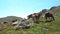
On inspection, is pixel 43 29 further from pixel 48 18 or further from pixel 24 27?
pixel 48 18

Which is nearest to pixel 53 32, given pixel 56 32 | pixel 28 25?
pixel 56 32

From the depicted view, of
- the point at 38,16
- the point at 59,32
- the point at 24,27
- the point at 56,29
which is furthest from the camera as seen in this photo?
the point at 38,16

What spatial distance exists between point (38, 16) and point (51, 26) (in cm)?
779

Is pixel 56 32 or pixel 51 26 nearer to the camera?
pixel 56 32

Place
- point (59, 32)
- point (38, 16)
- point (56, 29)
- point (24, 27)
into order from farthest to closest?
point (38, 16), point (24, 27), point (56, 29), point (59, 32)

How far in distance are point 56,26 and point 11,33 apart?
9.15 meters

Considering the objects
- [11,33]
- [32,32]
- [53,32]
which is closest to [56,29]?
[53,32]

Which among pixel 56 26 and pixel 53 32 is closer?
A: pixel 53 32

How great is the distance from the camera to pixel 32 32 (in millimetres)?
31750

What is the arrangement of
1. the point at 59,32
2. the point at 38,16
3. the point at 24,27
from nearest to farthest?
1. the point at 59,32
2. the point at 24,27
3. the point at 38,16

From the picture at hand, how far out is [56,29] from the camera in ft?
110

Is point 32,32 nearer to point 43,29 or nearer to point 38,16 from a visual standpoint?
point 43,29

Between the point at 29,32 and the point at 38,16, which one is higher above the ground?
the point at 38,16

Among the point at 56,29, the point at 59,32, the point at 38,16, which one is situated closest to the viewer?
the point at 59,32
